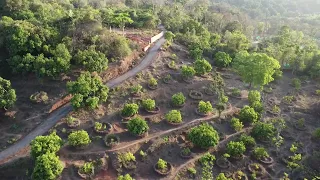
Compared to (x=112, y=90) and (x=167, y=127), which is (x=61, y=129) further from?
(x=167, y=127)

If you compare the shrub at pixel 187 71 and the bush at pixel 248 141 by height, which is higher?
the shrub at pixel 187 71

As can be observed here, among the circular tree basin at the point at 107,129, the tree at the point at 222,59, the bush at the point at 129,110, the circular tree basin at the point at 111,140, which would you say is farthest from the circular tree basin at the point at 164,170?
the tree at the point at 222,59

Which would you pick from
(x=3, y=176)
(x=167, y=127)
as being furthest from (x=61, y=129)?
(x=167, y=127)

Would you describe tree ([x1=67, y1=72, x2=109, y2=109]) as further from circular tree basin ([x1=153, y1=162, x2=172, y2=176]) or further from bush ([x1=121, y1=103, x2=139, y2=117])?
circular tree basin ([x1=153, y1=162, x2=172, y2=176])

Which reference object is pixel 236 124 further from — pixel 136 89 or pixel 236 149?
pixel 136 89

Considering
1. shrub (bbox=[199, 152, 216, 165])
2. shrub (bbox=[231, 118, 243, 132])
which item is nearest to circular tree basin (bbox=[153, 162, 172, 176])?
shrub (bbox=[199, 152, 216, 165])

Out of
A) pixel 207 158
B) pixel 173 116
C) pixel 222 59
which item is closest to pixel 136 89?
pixel 173 116

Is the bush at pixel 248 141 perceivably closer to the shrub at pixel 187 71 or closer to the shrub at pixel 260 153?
the shrub at pixel 260 153
